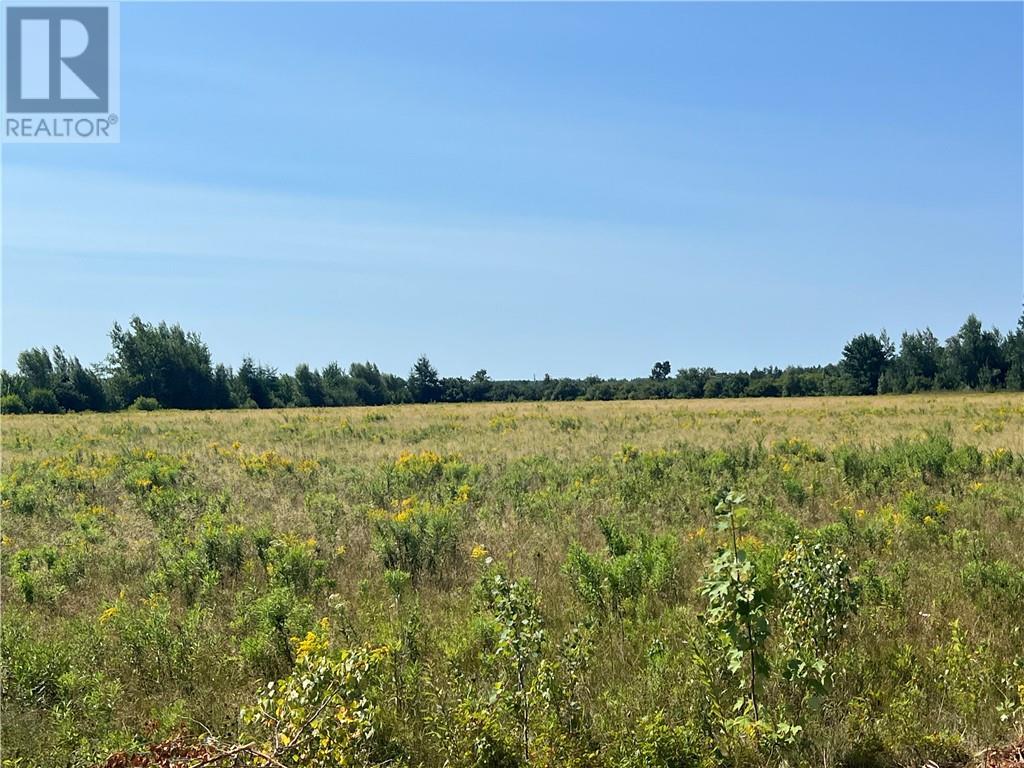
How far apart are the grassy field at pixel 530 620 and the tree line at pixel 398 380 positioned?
145ft

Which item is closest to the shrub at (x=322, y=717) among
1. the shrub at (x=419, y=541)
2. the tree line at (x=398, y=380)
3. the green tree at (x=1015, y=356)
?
the shrub at (x=419, y=541)

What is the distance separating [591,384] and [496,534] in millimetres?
73526

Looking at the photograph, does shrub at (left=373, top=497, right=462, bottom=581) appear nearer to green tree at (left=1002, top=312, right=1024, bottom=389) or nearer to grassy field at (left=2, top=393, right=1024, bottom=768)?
grassy field at (left=2, top=393, right=1024, bottom=768)

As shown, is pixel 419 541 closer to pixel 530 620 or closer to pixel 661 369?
pixel 530 620

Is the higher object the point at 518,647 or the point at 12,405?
the point at 12,405

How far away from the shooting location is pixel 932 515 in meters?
7.99

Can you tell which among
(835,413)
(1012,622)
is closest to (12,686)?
(1012,622)

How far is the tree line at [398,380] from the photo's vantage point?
54844mm

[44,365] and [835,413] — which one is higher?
[44,365]

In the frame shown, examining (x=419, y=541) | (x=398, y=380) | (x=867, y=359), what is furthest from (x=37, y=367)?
(x=867, y=359)

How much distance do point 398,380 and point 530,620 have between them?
75487 mm

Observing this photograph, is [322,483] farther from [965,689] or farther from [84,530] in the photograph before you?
[965,689]

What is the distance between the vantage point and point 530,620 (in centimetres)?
400

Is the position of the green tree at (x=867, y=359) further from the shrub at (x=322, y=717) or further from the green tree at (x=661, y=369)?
the shrub at (x=322, y=717)
